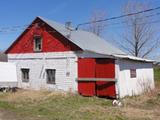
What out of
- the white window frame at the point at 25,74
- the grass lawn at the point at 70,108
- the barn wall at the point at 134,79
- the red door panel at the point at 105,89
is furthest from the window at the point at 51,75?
the barn wall at the point at 134,79

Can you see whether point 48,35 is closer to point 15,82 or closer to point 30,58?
point 30,58

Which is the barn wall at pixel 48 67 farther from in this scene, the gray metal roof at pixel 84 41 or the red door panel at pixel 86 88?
the gray metal roof at pixel 84 41

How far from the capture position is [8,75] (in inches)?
995

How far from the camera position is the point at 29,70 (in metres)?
26.5

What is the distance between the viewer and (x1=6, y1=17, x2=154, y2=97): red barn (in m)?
21.8

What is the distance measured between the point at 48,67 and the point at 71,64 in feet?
7.49

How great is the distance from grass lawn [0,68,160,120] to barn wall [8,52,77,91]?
1.53m

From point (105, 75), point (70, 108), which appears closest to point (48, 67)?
point (105, 75)

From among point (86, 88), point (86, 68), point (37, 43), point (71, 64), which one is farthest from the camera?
point (37, 43)

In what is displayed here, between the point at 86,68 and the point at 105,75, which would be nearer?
the point at 105,75

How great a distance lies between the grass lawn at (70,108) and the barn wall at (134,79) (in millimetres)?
1122

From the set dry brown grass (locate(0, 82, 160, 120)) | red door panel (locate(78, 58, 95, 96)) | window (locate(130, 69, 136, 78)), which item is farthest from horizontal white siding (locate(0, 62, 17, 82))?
window (locate(130, 69, 136, 78))

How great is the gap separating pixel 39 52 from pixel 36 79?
217cm

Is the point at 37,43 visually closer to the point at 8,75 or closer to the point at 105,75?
the point at 8,75
